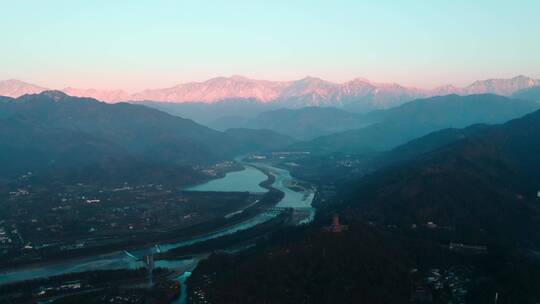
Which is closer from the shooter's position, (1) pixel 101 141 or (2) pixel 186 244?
(2) pixel 186 244

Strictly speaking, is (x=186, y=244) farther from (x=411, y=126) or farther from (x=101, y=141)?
(x=411, y=126)

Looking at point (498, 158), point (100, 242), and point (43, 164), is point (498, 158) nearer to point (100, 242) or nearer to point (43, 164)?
point (100, 242)

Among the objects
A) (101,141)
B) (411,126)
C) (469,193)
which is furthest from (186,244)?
(411,126)

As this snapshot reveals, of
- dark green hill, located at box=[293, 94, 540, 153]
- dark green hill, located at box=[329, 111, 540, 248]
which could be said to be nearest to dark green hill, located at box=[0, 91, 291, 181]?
dark green hill, located at box=[293, 94, 540, 153]

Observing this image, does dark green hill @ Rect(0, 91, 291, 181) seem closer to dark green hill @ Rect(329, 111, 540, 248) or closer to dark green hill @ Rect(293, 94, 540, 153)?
dark green hill @ Rect(293, 94, 540, 153)

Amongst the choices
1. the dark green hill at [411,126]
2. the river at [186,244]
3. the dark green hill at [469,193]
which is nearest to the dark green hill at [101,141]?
the river at [186,244]

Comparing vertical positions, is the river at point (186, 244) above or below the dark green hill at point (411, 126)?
below

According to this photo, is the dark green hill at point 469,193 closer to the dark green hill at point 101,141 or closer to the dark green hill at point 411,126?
the dark green hill at point 101,141

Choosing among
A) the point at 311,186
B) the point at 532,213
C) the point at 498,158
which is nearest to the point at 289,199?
the point at 311,186
